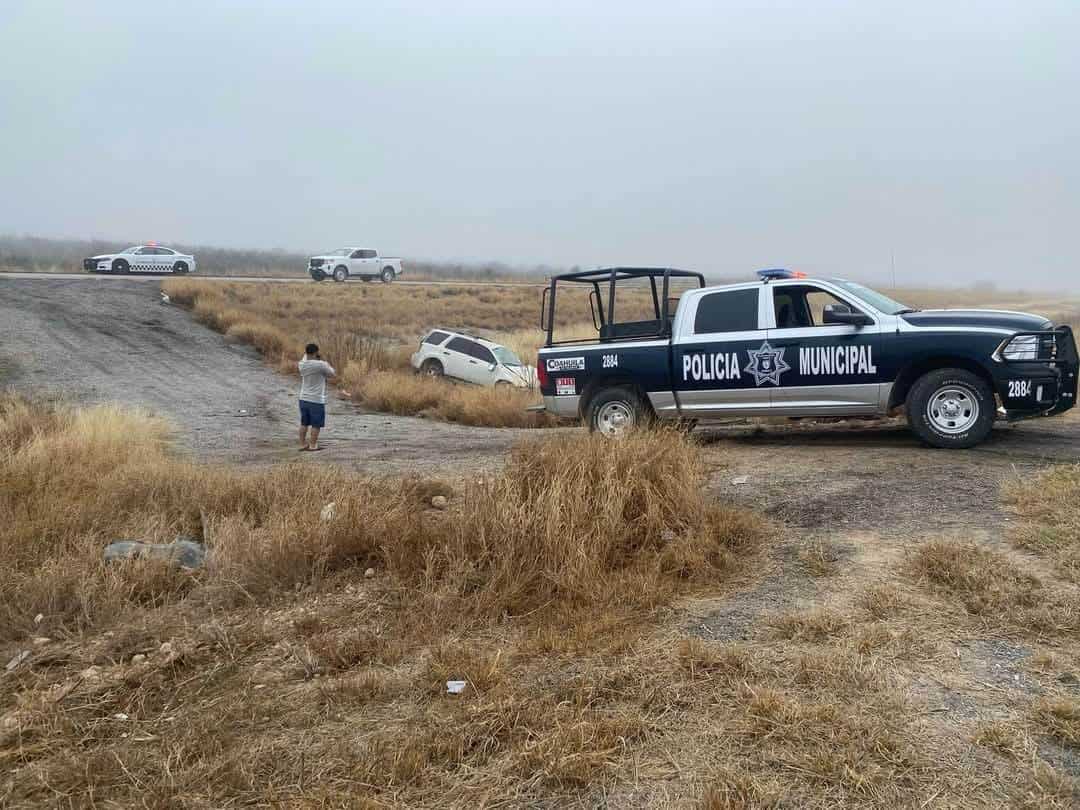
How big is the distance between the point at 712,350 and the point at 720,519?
13.3 ft

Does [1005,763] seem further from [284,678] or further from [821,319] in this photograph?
[821,319]

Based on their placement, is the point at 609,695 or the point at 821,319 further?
the point at 821,319

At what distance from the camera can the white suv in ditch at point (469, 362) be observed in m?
19.8

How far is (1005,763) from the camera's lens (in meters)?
3.18

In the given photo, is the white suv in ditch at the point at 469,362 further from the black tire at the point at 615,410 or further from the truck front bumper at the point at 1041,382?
the truck front bumper at the point at 1041,382

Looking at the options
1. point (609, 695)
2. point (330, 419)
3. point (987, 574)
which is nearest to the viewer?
point (609, 695)

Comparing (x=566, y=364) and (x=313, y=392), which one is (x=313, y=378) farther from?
(x=566, y=364)

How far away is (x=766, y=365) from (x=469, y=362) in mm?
11604

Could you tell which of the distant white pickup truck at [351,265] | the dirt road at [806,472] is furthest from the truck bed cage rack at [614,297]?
the distant white pickup truck at [351,265]

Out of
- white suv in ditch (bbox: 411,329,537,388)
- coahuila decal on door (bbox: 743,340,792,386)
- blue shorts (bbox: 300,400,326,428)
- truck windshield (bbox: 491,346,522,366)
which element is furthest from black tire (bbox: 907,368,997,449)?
truck windshield (bbox: 491,346,522,366)

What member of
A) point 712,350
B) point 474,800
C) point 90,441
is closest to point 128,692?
point 474,800

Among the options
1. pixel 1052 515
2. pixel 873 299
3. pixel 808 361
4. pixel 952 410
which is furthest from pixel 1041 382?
pixel 1052 515

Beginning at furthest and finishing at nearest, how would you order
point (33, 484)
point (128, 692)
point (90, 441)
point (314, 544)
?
point (90, 441) → point (33, 484) → point (314, 544) → point (128, 692)

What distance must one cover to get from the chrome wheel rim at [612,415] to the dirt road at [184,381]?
137 cm
